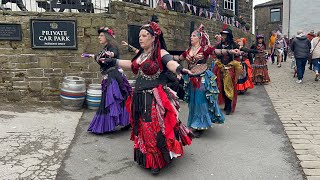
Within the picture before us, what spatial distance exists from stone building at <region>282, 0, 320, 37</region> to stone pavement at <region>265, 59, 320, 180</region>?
15.6 m

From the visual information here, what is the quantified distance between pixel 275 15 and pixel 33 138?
42.9 metres

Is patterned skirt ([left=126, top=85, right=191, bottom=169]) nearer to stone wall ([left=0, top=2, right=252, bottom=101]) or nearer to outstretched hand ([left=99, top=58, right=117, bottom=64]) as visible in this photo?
outstretched hand ([left=99, top=58, right=117, bottom=64])

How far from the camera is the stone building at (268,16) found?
43.2m

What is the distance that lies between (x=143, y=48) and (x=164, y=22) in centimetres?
543

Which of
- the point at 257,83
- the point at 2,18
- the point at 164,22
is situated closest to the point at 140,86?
the point at 2,18

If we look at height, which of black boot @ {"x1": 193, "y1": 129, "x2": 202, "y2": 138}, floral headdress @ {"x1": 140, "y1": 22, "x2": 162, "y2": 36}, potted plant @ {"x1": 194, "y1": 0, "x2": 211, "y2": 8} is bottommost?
black boot @ {"x1": 193, "y1": 129, "x2": 202, "y2": 138}

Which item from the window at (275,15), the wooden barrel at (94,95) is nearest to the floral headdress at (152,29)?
the wooden barrel at (94,95)

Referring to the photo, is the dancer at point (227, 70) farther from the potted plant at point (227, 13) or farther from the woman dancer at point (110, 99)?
the potted plant at point (227, 13)

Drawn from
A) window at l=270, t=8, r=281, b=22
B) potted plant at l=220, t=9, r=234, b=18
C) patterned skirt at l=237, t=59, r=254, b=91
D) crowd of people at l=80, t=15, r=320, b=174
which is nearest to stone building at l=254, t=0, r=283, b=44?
window at l=270, t=8, r=281, b=22

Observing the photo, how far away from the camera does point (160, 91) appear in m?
4.52

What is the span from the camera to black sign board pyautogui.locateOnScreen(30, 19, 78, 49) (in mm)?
7672

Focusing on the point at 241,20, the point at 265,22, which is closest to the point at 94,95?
the point at 241,20

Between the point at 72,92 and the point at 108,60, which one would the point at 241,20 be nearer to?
the point at 72,92

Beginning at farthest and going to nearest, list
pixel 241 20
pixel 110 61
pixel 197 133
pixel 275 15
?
pixel 275 15
pixel 241 20
pixel 197 133
pixel 110 61
